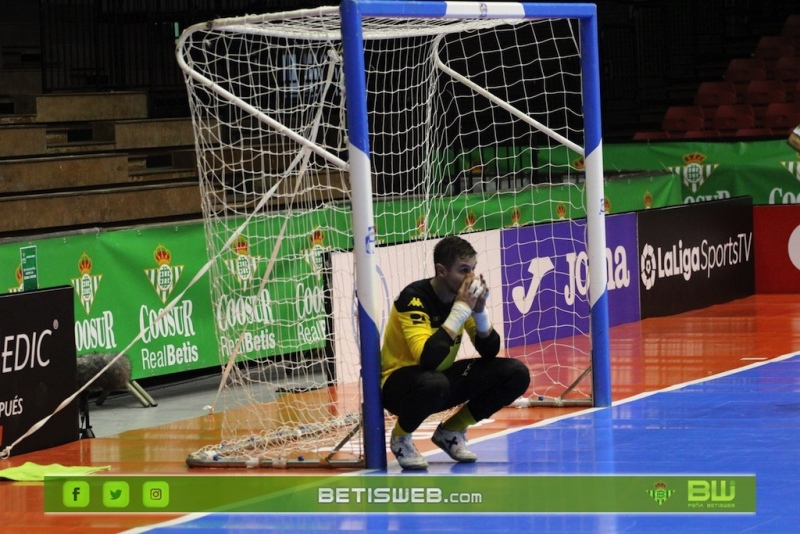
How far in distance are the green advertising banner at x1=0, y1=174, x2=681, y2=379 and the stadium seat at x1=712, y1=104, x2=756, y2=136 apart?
10.9 m

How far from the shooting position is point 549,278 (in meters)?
14.5

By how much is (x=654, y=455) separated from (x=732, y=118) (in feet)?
52.3

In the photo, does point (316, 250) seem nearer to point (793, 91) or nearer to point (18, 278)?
point (18, 278)

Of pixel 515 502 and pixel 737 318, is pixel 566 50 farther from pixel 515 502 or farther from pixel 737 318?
pixel 515 502

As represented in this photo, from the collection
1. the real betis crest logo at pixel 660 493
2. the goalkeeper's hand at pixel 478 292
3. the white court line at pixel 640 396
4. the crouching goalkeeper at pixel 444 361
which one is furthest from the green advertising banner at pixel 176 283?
the real betis crest logo at pixel 660 493

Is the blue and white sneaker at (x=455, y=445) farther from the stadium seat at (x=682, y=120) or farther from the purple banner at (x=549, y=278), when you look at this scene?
the stadium seat at (x=682, y=120)

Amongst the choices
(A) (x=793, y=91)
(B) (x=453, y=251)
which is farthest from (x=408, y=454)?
(A) (x=793, y=91)

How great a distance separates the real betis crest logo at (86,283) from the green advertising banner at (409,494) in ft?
11.3

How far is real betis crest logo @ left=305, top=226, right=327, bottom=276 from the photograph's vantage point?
12256 mm

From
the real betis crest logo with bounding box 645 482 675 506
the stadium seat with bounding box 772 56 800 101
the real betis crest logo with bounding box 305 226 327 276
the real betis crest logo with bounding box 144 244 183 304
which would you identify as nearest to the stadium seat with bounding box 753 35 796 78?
the stadium seat with bounding box 772 56 800 101

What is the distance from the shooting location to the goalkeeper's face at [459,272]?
7.98 metres

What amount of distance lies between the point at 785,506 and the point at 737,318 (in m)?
8.88

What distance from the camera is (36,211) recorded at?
1534cm

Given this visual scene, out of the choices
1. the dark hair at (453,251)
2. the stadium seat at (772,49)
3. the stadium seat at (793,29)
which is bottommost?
the dark hair at (453,251)
